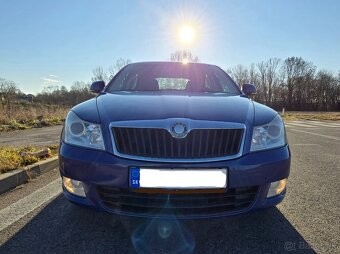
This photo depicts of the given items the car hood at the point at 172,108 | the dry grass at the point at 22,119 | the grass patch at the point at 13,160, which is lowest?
the dry grass at the point at 22,119

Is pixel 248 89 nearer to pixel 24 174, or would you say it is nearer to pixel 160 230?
pixel 160 230

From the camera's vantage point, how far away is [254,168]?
212 cm

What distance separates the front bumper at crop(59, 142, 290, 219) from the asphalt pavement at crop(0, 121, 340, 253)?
255 millimetres

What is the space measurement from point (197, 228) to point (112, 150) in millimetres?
930

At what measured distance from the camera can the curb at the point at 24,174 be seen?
3.39 m

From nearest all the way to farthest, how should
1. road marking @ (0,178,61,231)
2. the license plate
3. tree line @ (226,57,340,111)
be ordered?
1. the license plate
2. road marking @ (0,178,61,231)
3. tree line @ (226,57,340,111)

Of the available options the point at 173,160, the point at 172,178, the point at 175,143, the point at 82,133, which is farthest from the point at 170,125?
the point at 82,133

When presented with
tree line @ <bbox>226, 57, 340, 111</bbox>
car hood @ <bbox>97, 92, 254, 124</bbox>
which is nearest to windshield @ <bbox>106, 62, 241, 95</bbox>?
car hood @ <bbox>97, 92, 254, 124</bbox>

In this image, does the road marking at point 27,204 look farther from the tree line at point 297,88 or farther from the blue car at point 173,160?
the tree line at point 297,88

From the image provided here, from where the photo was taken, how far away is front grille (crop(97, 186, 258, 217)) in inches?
80.2

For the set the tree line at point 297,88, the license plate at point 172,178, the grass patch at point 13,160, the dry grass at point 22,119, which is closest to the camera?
the license plate at point 172,178

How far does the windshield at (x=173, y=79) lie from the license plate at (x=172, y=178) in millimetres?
1447

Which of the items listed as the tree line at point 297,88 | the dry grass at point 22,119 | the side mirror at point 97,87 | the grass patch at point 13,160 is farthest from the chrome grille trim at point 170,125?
the tree line at point 297,88

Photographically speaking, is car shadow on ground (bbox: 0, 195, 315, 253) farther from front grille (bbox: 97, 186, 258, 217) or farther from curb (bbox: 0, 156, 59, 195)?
curb (bbox: 0, 156, 59, 195)
